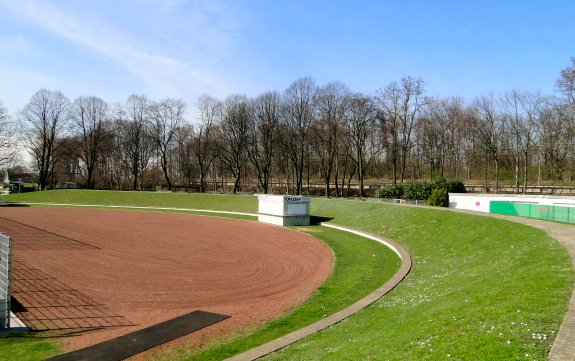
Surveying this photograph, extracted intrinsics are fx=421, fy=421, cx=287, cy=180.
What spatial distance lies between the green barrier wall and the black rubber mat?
2283 cm

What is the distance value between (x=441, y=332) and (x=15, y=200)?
83380 mm

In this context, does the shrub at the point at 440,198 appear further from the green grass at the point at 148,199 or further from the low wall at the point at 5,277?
the low wall at the point at 5,277

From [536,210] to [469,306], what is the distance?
24.1 metres

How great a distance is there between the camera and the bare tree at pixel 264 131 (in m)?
79.9

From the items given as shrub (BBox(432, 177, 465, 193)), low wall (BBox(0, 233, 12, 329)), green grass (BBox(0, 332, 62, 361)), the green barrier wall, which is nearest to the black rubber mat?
green grass (BBox(0, 332, 62, 361))

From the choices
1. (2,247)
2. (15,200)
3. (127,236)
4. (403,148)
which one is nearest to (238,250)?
(127,236)

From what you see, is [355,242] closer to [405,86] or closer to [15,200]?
[405,86]

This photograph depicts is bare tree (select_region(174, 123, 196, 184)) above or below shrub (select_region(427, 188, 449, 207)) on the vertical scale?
above

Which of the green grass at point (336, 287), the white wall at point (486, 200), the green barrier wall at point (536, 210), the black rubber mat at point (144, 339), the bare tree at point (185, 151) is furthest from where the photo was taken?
the bare tree at point (185, 151)

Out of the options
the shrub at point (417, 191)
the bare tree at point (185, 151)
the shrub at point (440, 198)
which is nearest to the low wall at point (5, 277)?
the shrub at point (440, 198)

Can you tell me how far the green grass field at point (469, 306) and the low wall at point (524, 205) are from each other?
20.0ft

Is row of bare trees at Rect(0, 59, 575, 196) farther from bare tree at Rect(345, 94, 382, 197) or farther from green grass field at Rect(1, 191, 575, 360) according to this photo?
green grass field at Rect(1, 191, 575, 360)

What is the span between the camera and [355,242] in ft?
101

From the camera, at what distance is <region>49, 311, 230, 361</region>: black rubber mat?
1112cm
